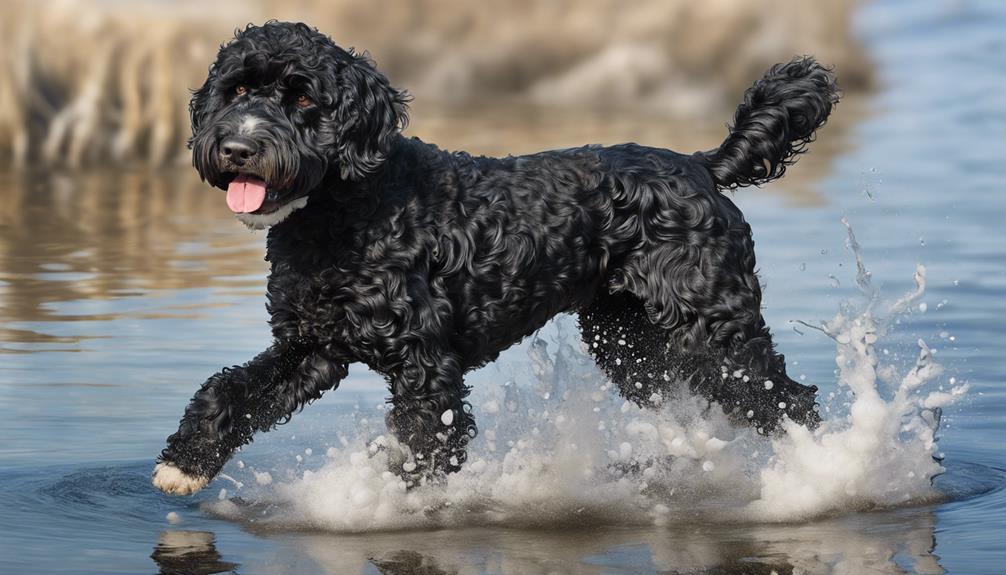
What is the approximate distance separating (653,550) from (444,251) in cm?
142

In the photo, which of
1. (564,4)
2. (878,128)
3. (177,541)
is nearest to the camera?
(177,541)

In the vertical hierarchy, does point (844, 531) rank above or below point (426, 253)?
below

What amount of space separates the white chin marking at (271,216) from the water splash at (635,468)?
93 cm

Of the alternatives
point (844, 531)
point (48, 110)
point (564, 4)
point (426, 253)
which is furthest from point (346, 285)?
point (564, 4)

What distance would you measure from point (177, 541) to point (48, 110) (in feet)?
34.7

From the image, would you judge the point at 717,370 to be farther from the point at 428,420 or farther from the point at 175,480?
the point at 175,480

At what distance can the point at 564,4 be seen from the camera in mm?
20953

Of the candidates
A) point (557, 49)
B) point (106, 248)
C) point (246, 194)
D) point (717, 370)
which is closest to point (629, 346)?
point (717, 370)

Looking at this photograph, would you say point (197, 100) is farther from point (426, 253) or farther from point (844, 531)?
point (844, 531)

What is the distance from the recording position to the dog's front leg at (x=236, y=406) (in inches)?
273

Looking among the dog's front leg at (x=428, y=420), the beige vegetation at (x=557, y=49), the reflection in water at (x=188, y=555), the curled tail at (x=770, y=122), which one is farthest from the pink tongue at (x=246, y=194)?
the beige vegetation at (x=557, y=49)

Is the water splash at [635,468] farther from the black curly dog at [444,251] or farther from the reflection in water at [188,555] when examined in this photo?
the reflection in water at [188,555]

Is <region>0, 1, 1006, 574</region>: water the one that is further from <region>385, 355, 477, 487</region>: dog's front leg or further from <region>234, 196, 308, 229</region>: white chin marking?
<region>234, 196, 308, 229</region>: white chin marking

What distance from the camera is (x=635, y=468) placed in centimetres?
758
